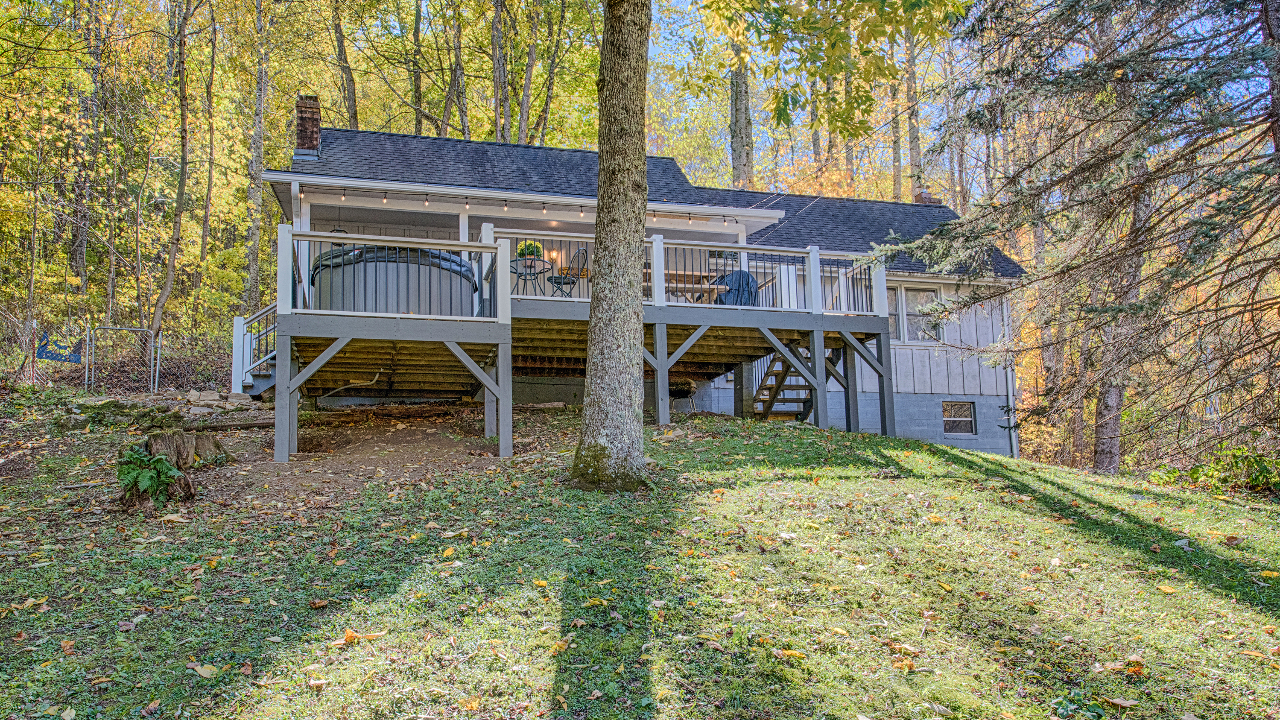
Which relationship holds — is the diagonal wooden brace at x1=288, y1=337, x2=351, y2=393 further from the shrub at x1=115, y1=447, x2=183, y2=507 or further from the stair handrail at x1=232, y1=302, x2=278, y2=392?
the stair handrail at x1=232, y1=302, x2=278, y2=392

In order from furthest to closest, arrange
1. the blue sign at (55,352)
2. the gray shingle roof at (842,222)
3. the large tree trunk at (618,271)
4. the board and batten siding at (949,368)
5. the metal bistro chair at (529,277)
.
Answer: the gray shingle roof at (842,222) < the board and batten siding at (949,368) < the blue sign at (55,352) < the metal bistro chair at (529,277) < the large tree trunk at (618,271)

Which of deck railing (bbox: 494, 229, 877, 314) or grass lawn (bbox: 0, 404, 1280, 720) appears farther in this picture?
deck railing (bbox: 494, 229, 877, 314)

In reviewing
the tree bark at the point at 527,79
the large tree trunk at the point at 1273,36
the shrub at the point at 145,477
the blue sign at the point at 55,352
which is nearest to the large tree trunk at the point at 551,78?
the tree bark at the point at 527,79

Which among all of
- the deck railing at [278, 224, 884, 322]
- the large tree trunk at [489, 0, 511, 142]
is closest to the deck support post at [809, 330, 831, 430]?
the deck railing at [278, 224, 884, 322]

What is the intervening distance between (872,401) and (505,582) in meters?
10.9

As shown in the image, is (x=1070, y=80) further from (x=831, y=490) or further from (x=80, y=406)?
(x=80, y=406)

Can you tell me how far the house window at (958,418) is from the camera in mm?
14922

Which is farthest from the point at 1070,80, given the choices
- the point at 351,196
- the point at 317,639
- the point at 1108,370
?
the point at 351,196

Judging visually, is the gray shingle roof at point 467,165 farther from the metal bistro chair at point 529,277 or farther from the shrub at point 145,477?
the shrub at point 145,477

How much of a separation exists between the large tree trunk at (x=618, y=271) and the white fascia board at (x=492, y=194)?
5.19m

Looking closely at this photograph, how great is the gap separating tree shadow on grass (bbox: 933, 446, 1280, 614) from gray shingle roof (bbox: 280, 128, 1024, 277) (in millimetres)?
4347

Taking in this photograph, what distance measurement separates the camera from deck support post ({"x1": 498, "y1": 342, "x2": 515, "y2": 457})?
833 centimetres

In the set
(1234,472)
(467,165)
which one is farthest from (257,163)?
(1234,472)

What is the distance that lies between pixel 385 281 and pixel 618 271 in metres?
3.23
